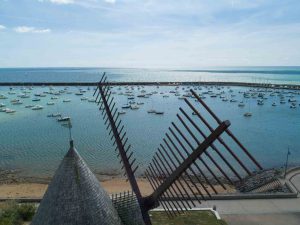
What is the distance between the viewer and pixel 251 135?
62906 millimetres

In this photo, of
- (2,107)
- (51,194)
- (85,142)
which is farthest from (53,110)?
(51,194)

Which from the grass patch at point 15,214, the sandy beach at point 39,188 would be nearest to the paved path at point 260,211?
the sandy beach at point 39,188

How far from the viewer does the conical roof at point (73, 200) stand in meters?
8.98

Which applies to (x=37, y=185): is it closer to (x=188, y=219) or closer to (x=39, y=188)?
(x=39, y=188)

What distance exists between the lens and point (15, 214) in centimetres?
2191

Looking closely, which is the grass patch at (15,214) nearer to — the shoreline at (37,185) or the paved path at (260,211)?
the shoreline at (37,185)

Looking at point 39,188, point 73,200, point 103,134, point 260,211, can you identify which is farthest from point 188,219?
point 103,134

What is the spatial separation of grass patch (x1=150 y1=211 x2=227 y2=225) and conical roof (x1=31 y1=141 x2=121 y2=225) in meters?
13.1

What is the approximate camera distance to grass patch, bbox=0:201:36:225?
68.5 ft

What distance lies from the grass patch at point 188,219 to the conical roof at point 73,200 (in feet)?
43.1

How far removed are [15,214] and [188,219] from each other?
1221cm

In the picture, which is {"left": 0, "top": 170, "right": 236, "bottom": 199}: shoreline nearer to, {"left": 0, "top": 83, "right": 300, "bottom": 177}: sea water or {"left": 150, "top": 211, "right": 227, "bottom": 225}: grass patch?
{"left": 0, "top": 83, "right": 300, "bottom": 177}: sea water

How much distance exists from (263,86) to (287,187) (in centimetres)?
13496

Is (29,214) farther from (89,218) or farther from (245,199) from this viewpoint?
(245,199)
